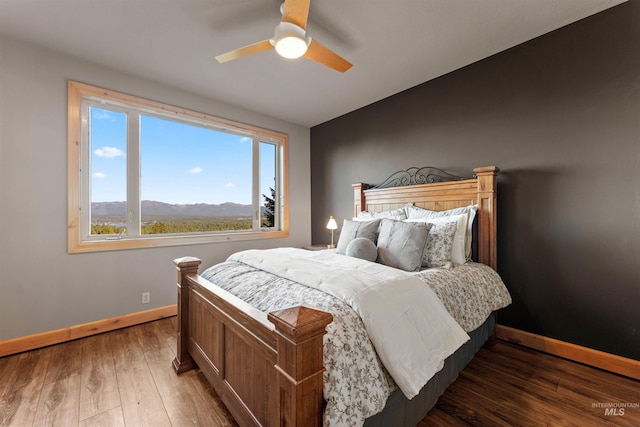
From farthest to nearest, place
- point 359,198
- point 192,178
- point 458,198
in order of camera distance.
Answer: point 359,198, point 192,178, point 458,198

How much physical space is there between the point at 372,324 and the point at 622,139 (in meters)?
2.34

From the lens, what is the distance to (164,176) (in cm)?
324

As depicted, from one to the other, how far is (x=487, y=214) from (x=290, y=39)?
215 centimetres

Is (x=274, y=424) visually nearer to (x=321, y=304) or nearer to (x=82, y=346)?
(x=321, y=304)

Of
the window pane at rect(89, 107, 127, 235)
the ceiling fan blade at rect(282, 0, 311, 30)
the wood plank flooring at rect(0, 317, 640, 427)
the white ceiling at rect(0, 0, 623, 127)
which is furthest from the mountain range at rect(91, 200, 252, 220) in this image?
the ceiling fan blade at rect(282, 0, 311, 30)

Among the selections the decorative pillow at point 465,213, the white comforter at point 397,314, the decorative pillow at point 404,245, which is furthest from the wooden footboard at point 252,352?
the decorative pillow at point 465,213

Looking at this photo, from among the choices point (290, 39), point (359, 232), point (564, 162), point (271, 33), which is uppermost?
point (271, 33)

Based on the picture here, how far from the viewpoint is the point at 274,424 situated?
1.02 metres

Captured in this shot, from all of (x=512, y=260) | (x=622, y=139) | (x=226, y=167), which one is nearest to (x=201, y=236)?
(x=226, y=167)

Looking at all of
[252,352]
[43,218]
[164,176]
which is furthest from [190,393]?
[164,176]

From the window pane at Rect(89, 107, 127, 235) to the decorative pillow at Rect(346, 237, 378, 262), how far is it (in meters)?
2.52

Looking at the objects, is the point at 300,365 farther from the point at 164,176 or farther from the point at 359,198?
the point at 164,176

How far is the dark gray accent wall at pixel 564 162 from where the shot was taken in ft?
6.33

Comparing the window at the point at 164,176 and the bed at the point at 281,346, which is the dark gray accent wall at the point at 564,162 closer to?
the bed at the point at 281,346
